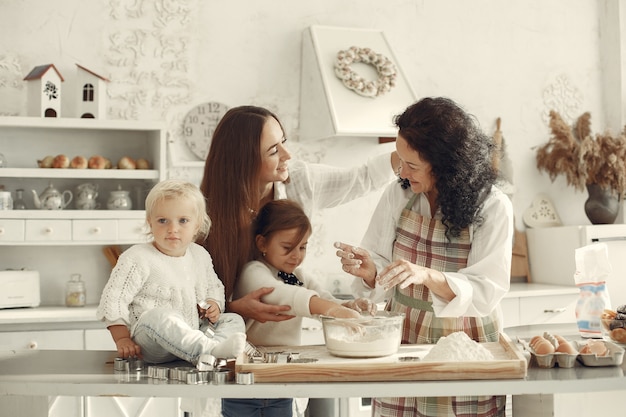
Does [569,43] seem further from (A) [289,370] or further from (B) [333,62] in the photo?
(A) [289,370]

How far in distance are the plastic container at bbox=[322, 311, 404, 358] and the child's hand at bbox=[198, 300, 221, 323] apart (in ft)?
1.05

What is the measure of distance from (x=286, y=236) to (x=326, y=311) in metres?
0.29

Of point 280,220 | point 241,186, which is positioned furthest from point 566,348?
point 241,186

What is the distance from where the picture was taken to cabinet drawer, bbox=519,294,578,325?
4.58m

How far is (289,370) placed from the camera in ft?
5.65

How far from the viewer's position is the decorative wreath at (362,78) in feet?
14.8

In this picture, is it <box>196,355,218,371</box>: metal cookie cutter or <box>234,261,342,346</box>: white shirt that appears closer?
<box>196,355,218,371</box>: metal cookie cutter

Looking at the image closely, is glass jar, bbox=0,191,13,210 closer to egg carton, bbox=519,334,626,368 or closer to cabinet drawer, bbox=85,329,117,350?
cabinet drawer, bbox=85,329,117,350

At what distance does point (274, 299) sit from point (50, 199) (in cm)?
227

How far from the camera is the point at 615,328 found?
2.32 metres

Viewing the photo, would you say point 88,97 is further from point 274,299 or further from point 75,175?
point 274,299

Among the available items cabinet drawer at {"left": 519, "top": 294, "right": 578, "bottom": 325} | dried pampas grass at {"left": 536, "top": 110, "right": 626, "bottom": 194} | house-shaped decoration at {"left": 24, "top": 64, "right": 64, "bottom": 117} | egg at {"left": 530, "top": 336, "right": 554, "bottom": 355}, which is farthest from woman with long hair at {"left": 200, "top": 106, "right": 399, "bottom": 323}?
dried pampas grass at {"left": 536, "top": 110, "right": 626, "bottom": 194}

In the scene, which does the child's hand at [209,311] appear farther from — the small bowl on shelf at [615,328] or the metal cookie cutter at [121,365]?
the small bowl on shelf at [615,328]

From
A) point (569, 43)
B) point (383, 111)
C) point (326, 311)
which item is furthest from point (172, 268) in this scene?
point (569, 43)
